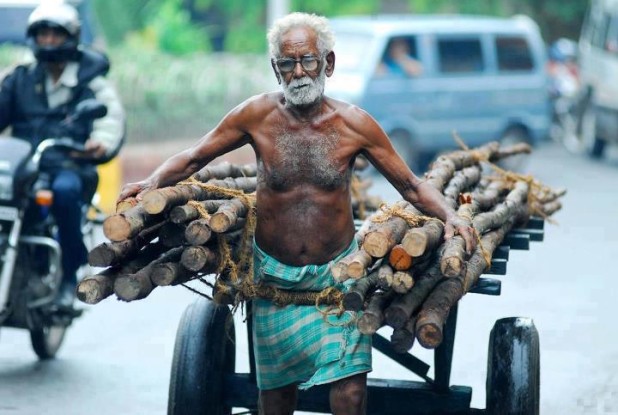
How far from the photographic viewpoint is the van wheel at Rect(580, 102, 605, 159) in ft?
72.7

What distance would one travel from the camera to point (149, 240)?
16.6 feet

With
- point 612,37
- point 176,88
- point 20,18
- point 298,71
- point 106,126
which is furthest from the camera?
point 612,37

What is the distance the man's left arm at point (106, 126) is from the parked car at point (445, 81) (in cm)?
1030

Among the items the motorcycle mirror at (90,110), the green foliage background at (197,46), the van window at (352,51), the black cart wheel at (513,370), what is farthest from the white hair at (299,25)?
the van window at (352,51)

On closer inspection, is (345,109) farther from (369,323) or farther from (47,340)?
(47,340)

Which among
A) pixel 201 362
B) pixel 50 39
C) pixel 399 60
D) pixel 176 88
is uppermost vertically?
pixel 399 60

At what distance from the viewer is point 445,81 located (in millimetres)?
19359

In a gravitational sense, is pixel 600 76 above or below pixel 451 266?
above

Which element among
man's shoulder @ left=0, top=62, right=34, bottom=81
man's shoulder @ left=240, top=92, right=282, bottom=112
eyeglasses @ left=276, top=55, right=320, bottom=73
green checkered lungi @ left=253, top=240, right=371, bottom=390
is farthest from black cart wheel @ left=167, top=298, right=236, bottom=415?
man's shoulder @ left=0, top=62, right=34, bottom=81

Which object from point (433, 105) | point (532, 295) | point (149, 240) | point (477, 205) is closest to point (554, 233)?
point (532, 295)

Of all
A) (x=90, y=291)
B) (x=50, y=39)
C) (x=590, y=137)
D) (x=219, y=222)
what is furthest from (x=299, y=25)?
(x=590, y=137)

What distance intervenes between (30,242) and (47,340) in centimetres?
74

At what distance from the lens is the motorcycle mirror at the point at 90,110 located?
738 centimetres

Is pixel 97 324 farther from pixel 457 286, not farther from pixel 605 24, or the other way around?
pixel 605 24
